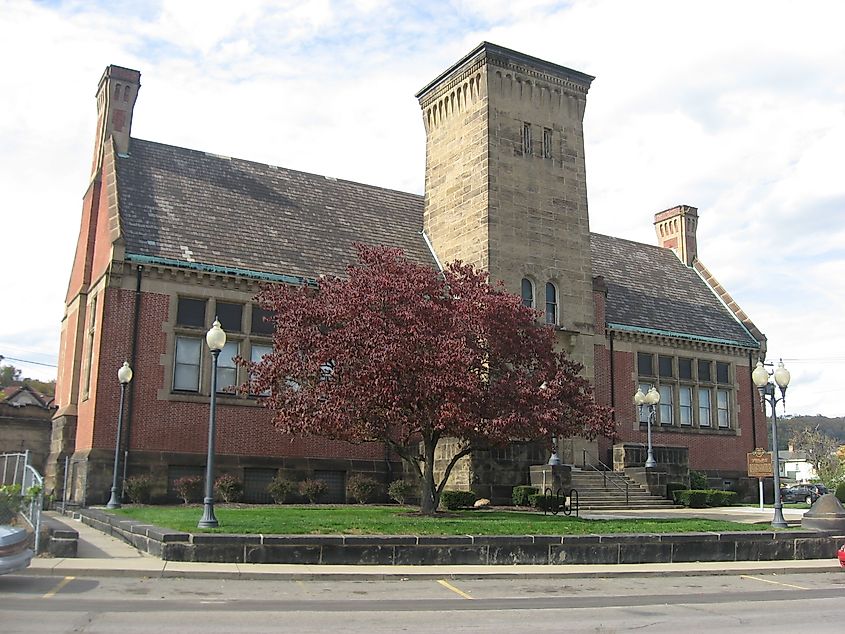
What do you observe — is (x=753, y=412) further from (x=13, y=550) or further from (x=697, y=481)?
(x=13, y=550)

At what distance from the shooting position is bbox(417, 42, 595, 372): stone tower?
3428 centimetres

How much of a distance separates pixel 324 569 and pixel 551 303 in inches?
835

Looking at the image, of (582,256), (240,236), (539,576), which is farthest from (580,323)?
(539,576)

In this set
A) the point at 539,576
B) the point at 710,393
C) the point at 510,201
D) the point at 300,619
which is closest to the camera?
the point at 300,619

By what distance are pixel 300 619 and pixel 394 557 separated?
554 cm

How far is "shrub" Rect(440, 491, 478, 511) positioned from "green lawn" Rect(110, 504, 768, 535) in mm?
1790

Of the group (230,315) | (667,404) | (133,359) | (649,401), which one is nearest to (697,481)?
(667,404)

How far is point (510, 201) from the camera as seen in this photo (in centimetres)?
3447

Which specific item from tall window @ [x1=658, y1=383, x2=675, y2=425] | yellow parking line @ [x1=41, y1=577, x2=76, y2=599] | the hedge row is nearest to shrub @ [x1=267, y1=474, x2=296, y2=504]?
yellow parking line @ [x1=41, y1=577, x2=76, y2=599]

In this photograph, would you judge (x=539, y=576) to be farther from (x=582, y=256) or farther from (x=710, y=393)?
(x=710, y=393)

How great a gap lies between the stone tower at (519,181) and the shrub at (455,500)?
9013mm

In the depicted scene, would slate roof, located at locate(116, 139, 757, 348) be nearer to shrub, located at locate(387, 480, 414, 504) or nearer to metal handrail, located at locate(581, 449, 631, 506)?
metal handrail, located at locate(581, 449, 631, 506)

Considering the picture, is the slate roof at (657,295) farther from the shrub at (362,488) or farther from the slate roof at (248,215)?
the shrub at (362,488)

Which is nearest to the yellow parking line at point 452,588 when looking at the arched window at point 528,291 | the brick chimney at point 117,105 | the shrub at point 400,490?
the shrub at point 400,490
